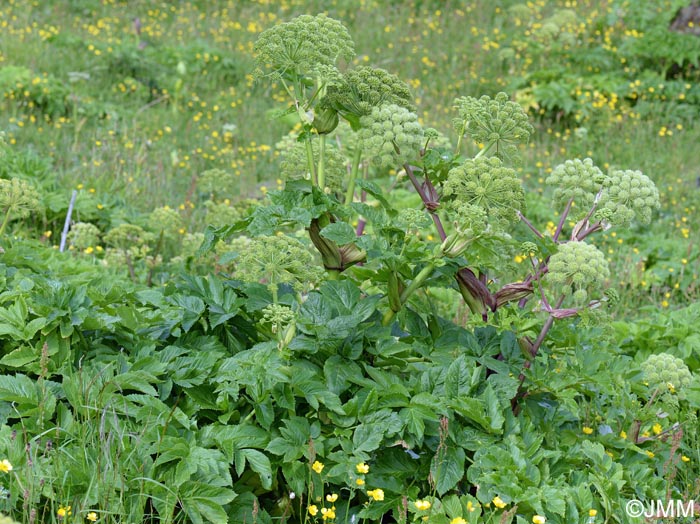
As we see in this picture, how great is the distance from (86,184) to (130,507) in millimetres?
4098

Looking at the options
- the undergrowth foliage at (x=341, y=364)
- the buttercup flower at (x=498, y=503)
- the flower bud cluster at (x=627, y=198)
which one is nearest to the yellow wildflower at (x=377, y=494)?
the undergrowth foliage at (x=341, y=364)

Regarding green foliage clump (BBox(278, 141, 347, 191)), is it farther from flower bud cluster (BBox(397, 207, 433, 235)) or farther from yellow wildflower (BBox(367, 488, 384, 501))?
yellow wildflower (BBox(367, 488, 384, 501))

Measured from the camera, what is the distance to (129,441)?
2.70 metres

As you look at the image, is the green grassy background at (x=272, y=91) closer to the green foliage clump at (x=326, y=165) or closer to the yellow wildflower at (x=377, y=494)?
the green foliage clump at (x=326, y=165)

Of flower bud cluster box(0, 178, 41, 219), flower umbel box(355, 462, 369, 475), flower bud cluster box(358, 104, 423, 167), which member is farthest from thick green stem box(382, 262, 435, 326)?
flower bud cluster box(0, 178, 41, 219)

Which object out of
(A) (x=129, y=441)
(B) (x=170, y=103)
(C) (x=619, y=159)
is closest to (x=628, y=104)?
(C) (x=619, y=159)

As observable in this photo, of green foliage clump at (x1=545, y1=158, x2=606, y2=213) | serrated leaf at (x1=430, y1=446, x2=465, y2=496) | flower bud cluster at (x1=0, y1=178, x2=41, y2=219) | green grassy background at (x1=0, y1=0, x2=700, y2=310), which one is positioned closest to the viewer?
serrated leaf at (x1=430, y1=446, x2=465, y2=496)

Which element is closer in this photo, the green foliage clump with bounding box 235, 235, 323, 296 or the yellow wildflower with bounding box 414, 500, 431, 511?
the yellow wildflower with bounding box 414, 500, 431, 511

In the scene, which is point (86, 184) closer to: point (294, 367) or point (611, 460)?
A: point (294, 367)

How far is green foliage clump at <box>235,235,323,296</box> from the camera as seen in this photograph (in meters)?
2.80

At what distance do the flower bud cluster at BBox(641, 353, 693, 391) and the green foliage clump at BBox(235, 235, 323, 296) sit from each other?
145 cm

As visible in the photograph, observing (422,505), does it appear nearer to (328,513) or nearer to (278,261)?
(328,513)

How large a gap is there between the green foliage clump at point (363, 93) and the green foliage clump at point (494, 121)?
22cm

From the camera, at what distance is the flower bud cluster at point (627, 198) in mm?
2908
